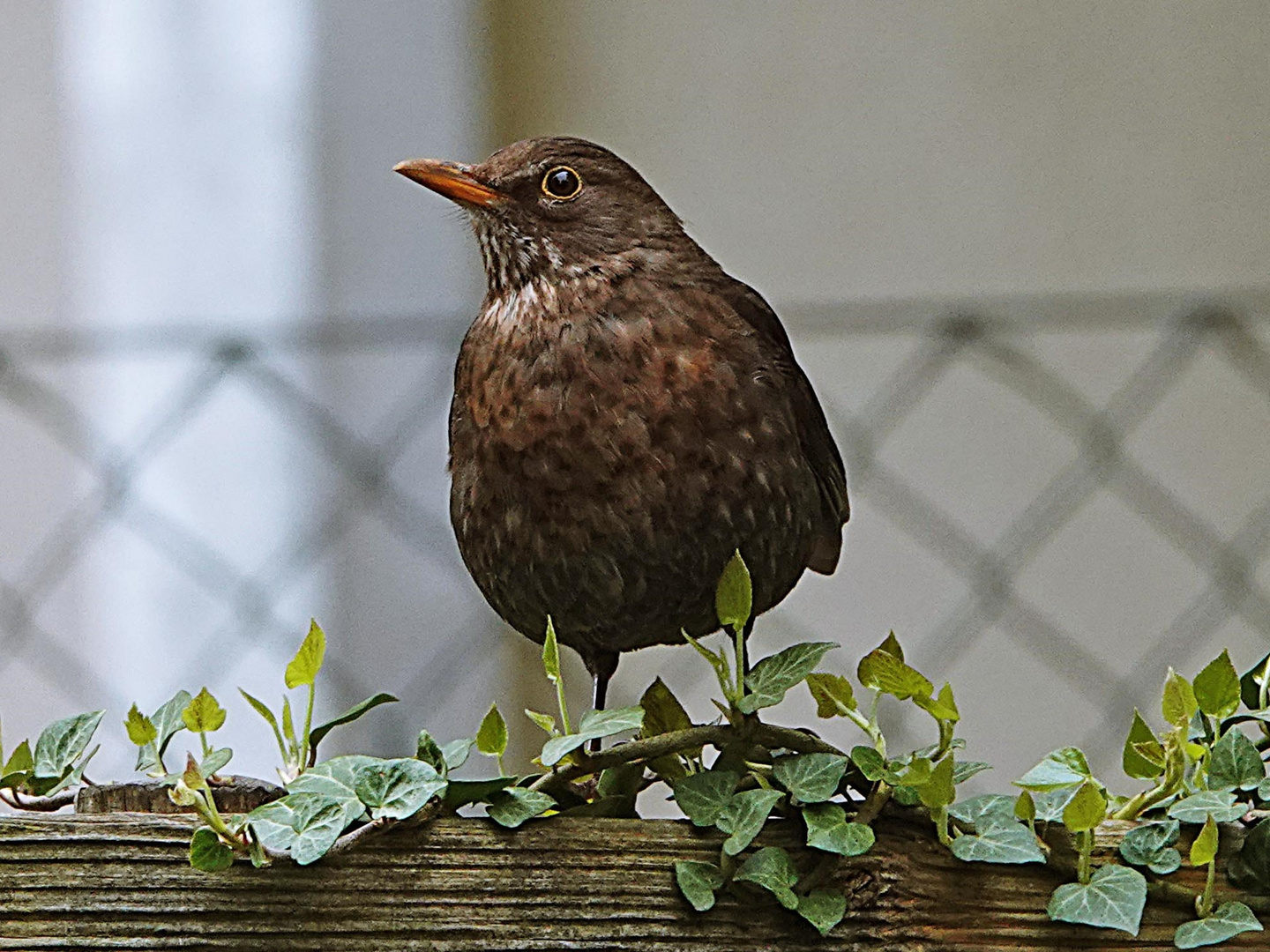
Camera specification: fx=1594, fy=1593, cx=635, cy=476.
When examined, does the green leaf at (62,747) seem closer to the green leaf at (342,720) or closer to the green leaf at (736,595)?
the green leaf at (342,720)

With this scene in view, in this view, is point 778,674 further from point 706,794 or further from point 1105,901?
point 1105,901

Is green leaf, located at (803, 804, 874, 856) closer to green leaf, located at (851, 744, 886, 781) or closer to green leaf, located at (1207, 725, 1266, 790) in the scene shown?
green leaf, located at (851, 744, 886, 781)

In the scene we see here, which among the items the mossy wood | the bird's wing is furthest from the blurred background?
the mossy wood

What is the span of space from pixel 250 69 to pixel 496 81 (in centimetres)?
37

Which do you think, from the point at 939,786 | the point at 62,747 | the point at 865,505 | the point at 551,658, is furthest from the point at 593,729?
the point at 865,505

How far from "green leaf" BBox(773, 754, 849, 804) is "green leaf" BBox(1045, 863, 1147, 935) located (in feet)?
0.35

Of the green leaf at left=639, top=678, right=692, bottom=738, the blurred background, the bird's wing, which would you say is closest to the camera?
the green leaf at left=639, top=678, right=692, bottom=738

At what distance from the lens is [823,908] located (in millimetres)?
661

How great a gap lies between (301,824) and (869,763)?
23 cm

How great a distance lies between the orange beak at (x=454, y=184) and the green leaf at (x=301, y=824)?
1.21 ft

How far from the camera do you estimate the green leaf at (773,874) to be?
65 cm

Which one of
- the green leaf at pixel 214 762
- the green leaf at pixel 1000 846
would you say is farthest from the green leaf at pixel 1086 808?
the green leaf at pixel 214 762

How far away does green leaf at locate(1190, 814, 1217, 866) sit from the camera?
26.4 inches

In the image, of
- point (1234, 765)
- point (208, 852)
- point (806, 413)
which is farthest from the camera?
point (806, 413)
